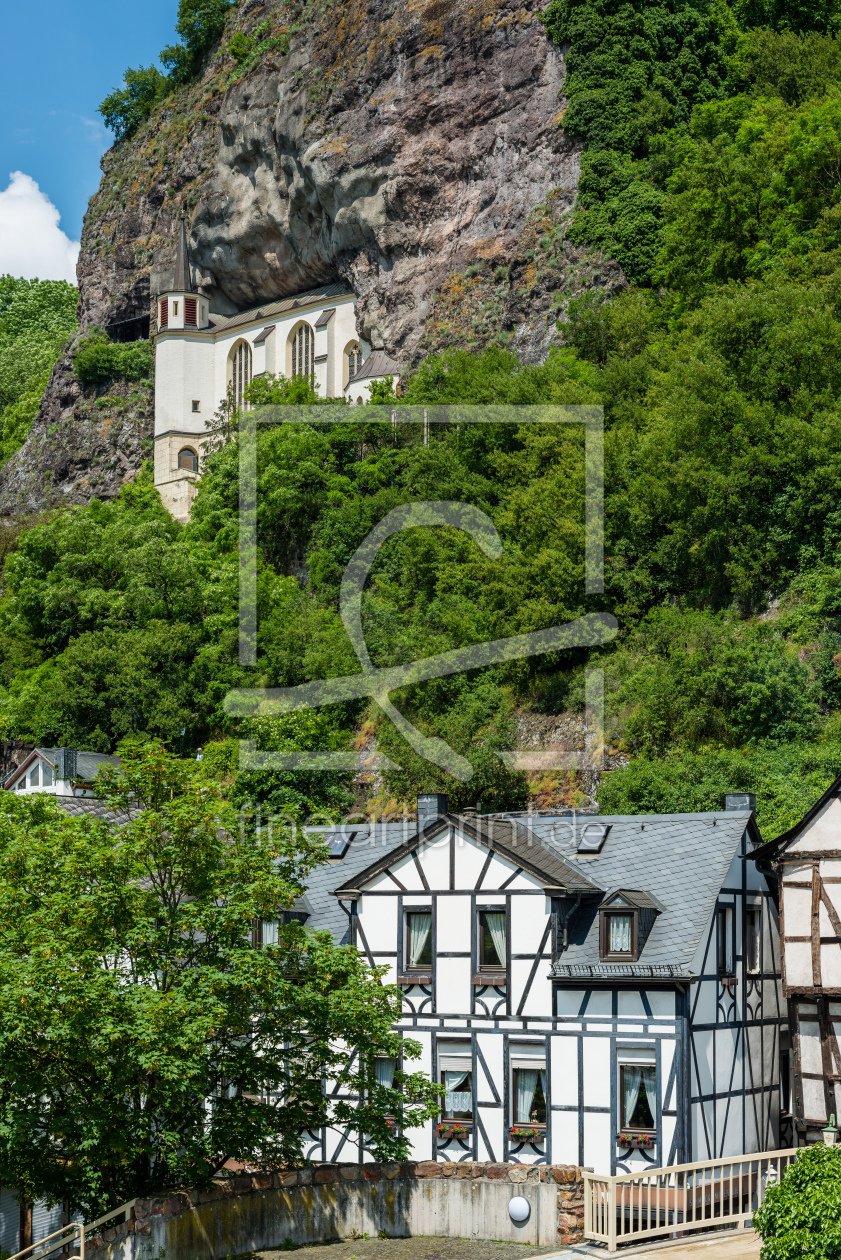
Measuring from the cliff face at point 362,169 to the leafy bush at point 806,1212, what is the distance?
50.2 m

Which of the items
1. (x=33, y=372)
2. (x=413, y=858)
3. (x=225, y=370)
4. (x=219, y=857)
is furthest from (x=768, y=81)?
(x=33, y=372)

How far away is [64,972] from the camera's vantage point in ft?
60.5

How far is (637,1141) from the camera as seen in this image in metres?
23.6

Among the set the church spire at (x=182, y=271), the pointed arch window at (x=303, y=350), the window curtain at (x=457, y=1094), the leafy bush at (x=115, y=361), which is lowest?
the window curtain at (x=457, y=1094)

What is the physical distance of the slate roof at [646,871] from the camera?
24.5 metres

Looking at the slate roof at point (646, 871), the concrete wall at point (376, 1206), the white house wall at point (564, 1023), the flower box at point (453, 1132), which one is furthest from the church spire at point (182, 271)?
the concrete wall at point (376, 1206)

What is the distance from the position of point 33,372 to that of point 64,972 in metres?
107

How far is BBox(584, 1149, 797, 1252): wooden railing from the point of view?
19.1 meters

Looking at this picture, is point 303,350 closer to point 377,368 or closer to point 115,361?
point 377,368

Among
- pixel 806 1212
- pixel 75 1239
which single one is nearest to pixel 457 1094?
pixel 75 1239

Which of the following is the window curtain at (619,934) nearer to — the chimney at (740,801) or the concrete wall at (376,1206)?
the chimney at (740,801)

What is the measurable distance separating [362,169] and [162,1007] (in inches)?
2444

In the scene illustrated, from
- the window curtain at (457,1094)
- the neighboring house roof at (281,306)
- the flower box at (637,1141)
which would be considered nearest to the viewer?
the flower box at (637,1141)

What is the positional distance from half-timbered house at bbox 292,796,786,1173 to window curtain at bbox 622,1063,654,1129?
0.02 meters
